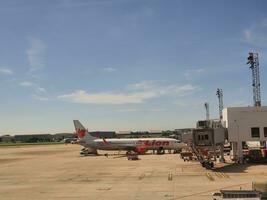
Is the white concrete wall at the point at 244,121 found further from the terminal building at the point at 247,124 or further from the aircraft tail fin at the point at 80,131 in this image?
the aircraft tail fin at the point at 80,131

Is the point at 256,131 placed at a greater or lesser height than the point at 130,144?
greater

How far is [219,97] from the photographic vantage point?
177 m

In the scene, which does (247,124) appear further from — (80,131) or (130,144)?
(80,131)

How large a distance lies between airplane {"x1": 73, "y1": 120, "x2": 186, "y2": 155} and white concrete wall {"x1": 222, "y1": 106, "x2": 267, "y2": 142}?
43242mm

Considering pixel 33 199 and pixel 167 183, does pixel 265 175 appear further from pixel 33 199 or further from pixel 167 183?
pixel 33 199

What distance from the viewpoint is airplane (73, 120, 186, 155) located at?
10669cm

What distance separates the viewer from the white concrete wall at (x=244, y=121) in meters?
62.6

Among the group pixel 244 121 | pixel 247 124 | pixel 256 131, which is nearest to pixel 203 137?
pixel 244 121

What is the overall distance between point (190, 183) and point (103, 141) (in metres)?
69.1

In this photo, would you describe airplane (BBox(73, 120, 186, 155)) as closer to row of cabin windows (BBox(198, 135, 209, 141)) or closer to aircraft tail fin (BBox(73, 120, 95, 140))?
aircraft tail fin (BBox(73, 120, 95, 140))

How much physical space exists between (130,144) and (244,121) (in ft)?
160

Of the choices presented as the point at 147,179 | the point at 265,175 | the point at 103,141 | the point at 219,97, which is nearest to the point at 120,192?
the point at 147,179

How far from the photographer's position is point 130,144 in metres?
108

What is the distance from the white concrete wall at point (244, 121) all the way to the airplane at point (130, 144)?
4324 centimetres
